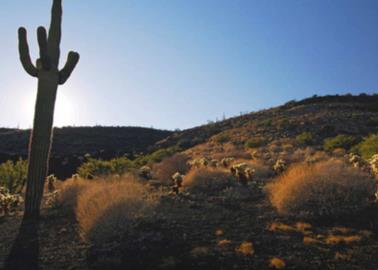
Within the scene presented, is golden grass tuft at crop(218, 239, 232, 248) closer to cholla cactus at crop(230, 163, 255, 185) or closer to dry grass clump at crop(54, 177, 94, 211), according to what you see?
dry grass clump at crop(54, 177, 94, 211)

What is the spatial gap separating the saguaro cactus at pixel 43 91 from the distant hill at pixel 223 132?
16.5 metres

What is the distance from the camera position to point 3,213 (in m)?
15.4

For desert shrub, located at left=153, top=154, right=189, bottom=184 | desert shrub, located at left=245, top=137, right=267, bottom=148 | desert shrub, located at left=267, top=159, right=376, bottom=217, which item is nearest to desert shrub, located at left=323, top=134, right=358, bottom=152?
desert shrub, located at left=245, top=137, right=267, bottom=148

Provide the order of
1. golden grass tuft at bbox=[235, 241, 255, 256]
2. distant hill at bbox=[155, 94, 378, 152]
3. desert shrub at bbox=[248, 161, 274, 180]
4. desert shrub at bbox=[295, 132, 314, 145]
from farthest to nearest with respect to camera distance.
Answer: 1. distant hill at bbox=[155, 94, 378, 152]
2. desert shrub at bbox=[295, 132, 314, 145]
3. desert shrub at bbox=[248, 161, 274, 180]
4. golden grass tuft at bbox=[235, 241, 255, 256]

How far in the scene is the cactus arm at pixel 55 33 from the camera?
50.4ft

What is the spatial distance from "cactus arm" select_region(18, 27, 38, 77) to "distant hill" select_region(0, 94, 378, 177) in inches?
641

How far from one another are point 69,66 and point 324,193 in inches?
318

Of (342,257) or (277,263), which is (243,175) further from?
(277,263)

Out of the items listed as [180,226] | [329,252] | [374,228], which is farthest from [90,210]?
[374,228]

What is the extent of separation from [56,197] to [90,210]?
4754 millimetres

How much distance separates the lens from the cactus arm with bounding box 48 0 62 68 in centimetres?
1537

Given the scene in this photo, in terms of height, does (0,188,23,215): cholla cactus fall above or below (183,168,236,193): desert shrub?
below

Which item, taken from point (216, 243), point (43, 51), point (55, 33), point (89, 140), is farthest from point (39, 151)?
point (89, 140)

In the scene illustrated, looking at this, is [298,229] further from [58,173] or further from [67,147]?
[67,147]
